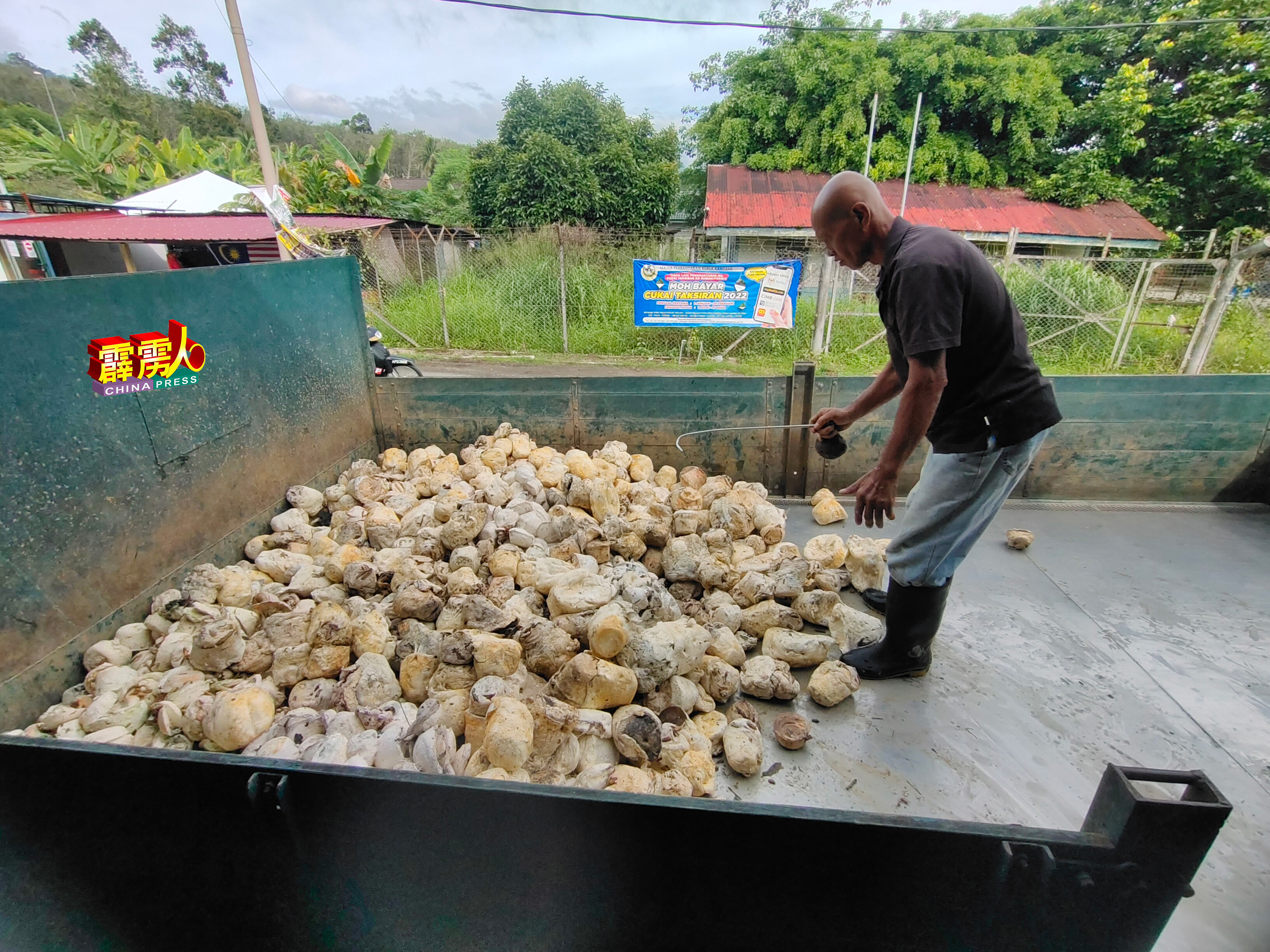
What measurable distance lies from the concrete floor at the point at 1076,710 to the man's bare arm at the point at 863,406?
2.77ft

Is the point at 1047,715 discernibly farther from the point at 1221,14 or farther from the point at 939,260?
the point at 1221,14

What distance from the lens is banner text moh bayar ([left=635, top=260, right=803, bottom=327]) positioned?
7.09 metres

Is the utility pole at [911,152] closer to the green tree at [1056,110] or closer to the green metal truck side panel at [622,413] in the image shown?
the green tree at [1056,110]

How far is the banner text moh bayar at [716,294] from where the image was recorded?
7.09 m

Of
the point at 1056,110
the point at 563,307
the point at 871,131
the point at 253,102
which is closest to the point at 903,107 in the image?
the point at 871,131

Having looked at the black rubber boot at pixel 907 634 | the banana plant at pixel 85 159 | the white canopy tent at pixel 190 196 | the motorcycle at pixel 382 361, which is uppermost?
the banana plant at pixel 85 159

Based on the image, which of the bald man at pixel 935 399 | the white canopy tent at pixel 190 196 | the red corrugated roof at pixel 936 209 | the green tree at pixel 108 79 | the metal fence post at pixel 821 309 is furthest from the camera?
the green tree at pixel 108 79

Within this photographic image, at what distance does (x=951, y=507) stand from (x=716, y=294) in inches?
227

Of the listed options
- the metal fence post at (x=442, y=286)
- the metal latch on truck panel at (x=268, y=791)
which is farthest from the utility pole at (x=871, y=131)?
the metal latch on truck panel at (x=268, y=791)

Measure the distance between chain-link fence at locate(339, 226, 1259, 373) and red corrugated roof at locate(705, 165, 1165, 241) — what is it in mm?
817

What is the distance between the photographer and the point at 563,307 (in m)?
8.61

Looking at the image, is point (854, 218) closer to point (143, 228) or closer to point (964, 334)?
point (964, 334)

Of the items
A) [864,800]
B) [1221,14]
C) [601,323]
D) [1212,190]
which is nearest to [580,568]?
[864,800]

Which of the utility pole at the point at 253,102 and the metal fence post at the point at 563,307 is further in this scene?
the metal fence post at the point at 563,307
